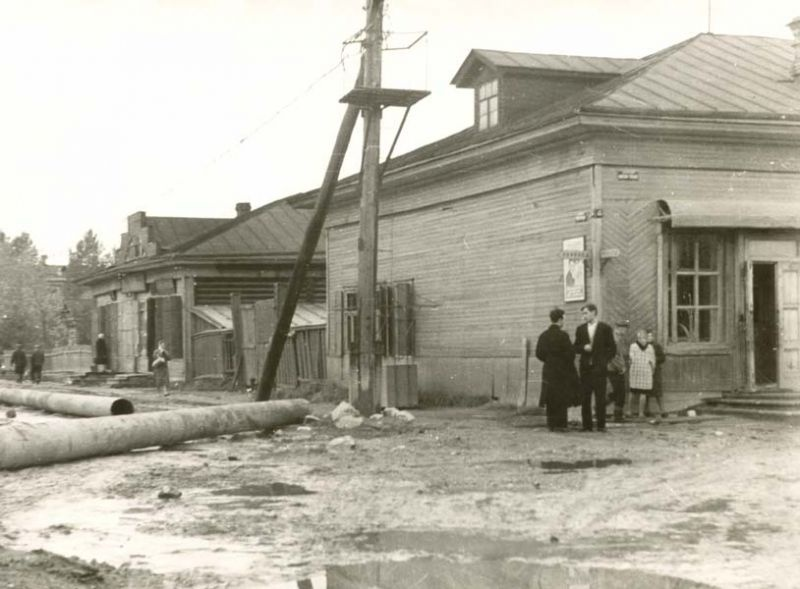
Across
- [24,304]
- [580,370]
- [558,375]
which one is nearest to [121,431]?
[558,375]

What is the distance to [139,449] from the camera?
15.1 metres

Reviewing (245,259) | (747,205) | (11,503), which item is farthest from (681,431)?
(245,259)

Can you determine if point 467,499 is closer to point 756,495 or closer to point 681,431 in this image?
point 756,495

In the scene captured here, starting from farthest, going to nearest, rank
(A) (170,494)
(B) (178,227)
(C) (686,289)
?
1. (B) (178,227)
2. (C) (686,289)
3. (A) (170,494)

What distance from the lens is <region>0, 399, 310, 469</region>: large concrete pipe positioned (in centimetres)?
1324

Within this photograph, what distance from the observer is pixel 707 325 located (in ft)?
62.1

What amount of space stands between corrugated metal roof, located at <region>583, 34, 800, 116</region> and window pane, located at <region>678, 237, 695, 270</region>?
203 cm

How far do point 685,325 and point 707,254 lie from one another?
3.91 feet

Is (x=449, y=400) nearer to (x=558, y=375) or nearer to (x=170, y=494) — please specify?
(x=558, y=375)

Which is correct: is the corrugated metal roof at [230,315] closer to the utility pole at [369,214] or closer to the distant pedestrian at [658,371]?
the utility pole at [369,214]

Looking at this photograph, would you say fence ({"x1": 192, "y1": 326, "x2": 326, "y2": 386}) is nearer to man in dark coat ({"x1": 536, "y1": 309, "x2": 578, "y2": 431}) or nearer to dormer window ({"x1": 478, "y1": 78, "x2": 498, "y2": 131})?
dormer window ({"x1": 478, "y1": 78, "x2": 498, "y2": 131})

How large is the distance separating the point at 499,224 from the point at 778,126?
195 inches

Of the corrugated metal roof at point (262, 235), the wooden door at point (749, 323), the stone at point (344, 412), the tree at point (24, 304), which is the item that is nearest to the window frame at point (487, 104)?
the wooden door at point (749, 323)

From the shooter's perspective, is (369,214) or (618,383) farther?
(369,214)
